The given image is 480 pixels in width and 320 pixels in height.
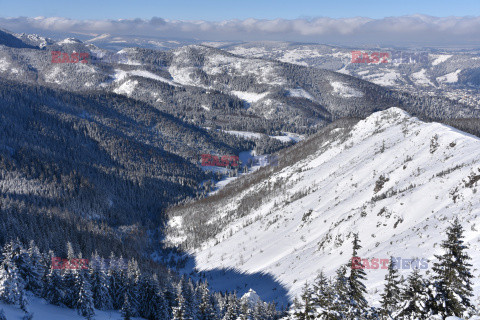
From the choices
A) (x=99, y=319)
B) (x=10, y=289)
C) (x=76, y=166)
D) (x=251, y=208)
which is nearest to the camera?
(x=10, y=289)

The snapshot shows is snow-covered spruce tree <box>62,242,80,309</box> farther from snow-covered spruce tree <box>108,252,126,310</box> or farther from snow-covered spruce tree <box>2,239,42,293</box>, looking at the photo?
snow-covered spruce tree <box>108,252,126,310</box>

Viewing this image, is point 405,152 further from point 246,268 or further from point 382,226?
point 246,268

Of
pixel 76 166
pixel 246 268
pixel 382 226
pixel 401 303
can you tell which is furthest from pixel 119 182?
pixel 401 303

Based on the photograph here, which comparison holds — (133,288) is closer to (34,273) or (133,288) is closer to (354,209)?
(34,273)

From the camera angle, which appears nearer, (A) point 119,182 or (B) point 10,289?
(B) point 10,289

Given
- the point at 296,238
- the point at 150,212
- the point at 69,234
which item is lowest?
the point at 150,212

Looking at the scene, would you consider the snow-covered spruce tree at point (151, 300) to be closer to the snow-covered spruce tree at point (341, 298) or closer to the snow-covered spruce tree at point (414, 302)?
the snow-covered spruce tree at point (341, 298)

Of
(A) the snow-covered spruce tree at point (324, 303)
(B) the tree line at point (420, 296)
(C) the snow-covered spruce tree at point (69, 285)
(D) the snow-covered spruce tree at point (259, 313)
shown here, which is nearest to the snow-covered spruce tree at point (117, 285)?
(C) the snow-covered spruce tree at point (69, 285)

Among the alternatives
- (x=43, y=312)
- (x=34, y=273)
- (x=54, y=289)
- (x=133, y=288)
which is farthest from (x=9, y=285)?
(x=133, y=288)
